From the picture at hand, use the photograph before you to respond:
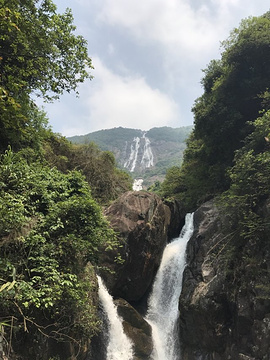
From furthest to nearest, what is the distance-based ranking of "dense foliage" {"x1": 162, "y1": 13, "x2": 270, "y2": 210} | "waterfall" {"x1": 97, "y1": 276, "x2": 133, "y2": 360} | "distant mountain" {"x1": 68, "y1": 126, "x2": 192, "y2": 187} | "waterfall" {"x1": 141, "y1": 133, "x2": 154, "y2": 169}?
"waterfall" {"x1": 141, "y1": 133, "x2": 154, "y2": 169} < "distant mountain" {"x1": 68, "y1": 126, "x2": 192, "y2": 187} < "dense foliage" {"x1": 162, "y1": 13, "x2": 270, "y2": 210} < "waterfall" {"x1": 97, "y1": 276, "x2": 133, "y2": 360}

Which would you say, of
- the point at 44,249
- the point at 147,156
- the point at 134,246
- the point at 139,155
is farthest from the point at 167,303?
the point at 139,155

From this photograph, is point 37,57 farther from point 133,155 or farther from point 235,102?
point 133,155

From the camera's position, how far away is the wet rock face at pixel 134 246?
1347cm

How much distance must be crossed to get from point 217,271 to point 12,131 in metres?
11.0

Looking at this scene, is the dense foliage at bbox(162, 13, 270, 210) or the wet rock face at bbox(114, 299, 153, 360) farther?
the dense foliage at bbox(162, 13, 270, 210)

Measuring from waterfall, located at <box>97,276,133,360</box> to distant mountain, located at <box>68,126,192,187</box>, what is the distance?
8395 cm

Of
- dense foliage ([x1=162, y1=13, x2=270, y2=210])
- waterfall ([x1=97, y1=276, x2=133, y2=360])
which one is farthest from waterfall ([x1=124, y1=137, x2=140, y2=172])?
waterfall ([x1=97, y1=276, x2=133, y2=360])

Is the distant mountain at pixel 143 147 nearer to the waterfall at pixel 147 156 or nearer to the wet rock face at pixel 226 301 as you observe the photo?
the waterfall at pixel 147 156

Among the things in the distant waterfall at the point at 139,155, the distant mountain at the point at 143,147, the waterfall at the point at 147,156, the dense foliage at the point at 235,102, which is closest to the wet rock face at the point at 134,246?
the dense foliage at the point at 235,102

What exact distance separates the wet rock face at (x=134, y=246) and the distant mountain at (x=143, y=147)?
79.6 meters

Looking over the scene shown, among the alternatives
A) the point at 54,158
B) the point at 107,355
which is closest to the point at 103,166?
the point at 54,158

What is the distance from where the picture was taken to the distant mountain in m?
117

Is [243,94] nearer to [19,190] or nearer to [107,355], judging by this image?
[19,190]

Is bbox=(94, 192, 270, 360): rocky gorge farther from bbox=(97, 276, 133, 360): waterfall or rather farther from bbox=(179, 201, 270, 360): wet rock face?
bbox=(97, 276, 133, 360): waterfall
